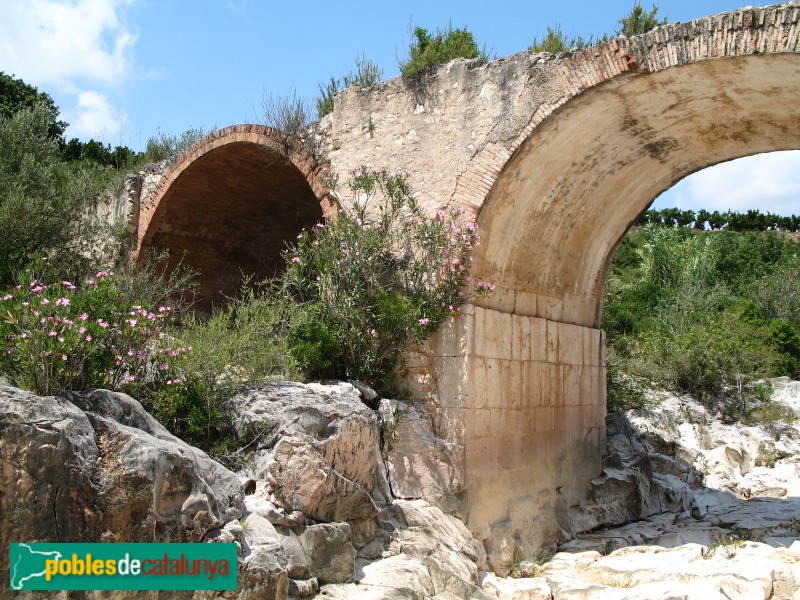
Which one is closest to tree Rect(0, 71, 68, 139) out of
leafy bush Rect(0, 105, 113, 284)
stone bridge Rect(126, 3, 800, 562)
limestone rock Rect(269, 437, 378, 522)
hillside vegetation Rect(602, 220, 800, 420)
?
leafy bush Rect(0, 105, 113, 284)

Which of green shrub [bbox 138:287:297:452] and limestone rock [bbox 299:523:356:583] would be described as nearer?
limestone rock [bbox 299:523:356:583]

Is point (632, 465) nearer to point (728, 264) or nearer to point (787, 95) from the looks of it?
point (787, 95)

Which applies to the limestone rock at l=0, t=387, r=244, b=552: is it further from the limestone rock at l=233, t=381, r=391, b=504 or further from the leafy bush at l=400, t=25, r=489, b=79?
the leafy bush at l=400, t=25, r=489, b=79

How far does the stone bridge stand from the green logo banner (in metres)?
2.83

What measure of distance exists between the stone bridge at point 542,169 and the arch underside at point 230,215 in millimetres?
449

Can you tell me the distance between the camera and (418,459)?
6461 mm

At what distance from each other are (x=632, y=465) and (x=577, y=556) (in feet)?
7.24

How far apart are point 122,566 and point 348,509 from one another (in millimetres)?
1896

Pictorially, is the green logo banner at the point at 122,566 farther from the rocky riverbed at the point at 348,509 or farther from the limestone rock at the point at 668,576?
the limestone rock at the point at 668,576

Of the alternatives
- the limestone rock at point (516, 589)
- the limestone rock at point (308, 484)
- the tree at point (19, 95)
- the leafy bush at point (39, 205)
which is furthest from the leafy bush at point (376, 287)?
the tree at point (19, 95)

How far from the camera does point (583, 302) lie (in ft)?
29.2

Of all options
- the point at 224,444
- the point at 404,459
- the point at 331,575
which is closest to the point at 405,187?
the point at 404,459

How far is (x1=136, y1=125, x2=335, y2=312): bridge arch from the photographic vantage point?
29.0 ft

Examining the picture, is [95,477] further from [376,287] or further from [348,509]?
[376,287]
